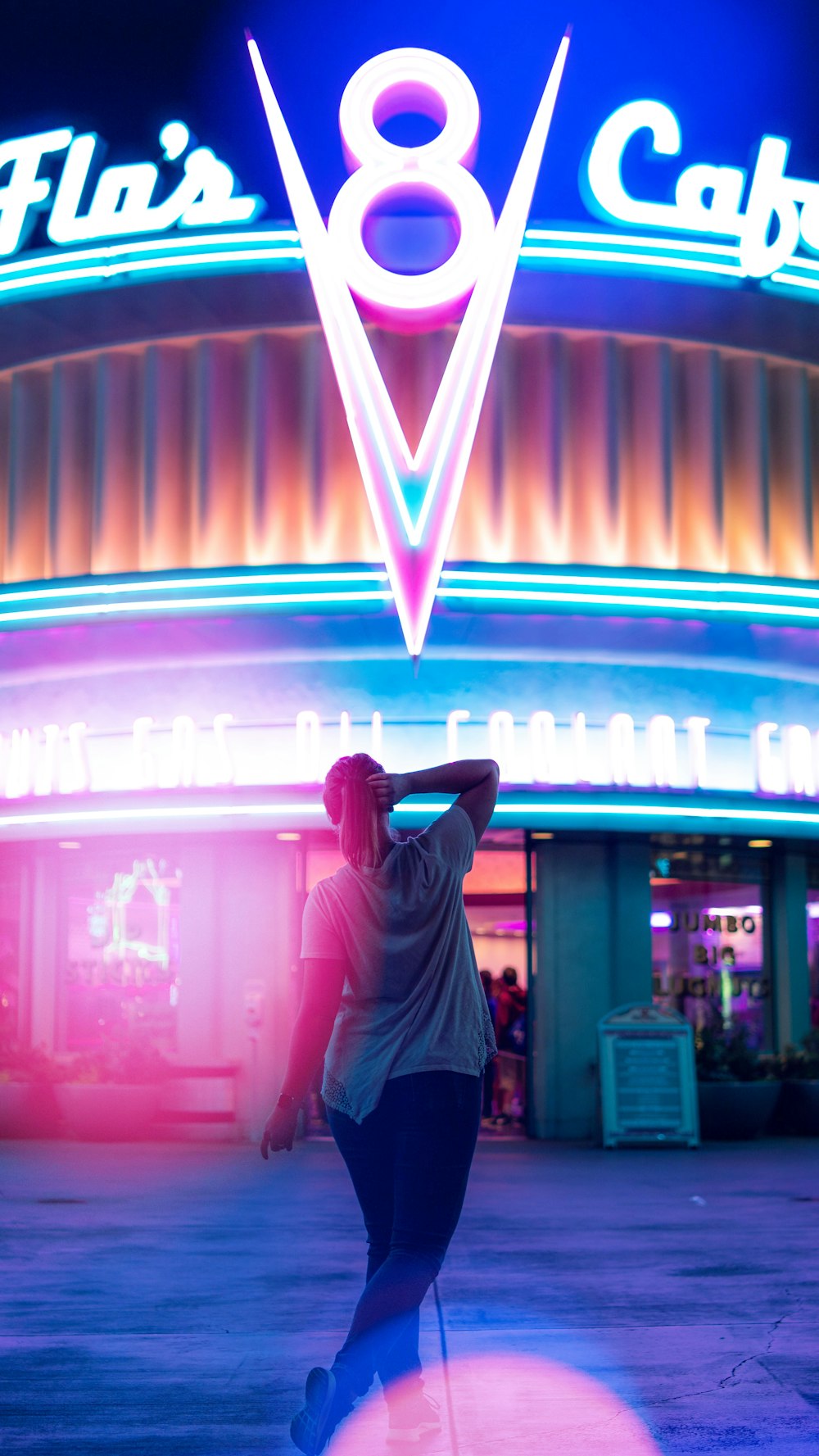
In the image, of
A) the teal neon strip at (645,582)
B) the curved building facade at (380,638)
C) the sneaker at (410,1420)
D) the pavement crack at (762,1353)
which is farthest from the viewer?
the curved building facade at (380,638)

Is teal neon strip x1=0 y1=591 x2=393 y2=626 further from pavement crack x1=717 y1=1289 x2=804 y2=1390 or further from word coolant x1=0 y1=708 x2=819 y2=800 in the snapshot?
pavement crack x1=717 y1=1289 x2=804 y2=1390

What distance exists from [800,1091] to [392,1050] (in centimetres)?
1267

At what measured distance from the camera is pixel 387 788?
4.29m

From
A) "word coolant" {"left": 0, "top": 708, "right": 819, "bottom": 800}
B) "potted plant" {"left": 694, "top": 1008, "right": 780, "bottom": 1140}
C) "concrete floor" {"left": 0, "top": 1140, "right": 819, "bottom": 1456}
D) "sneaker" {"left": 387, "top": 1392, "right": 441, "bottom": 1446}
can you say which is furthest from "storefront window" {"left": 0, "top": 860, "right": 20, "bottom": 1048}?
"sneaker" {"left": 387, "top": 1392, "right": 441, "bottom": 1446}

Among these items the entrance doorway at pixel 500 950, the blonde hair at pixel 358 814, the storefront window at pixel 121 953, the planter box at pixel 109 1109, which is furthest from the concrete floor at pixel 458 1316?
the entrance doorway at pixel 500 950

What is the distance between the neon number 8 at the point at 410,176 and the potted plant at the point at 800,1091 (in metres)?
9.07

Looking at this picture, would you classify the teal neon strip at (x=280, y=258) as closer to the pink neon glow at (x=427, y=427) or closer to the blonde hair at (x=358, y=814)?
the pink neon glow at (x=427, y=427)

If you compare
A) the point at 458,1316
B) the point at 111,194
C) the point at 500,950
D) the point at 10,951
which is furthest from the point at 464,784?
the point at 500,950

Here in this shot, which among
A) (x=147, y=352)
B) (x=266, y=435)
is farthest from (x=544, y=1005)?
A: (x=147, y=352)

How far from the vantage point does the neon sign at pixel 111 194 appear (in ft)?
51.6

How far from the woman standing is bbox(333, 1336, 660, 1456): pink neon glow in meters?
0.38

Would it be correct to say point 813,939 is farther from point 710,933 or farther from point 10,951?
point 10,951

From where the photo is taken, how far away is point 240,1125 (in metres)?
14.9

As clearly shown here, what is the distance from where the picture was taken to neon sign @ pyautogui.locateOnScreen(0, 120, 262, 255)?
1573 centimetres
